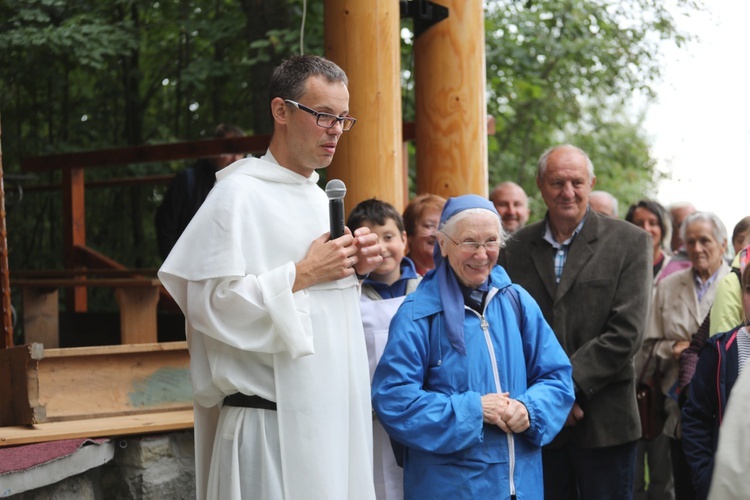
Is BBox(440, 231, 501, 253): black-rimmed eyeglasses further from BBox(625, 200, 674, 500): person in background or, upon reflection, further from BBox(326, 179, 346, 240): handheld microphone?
BBox(625, 200, 674, 500): person in background

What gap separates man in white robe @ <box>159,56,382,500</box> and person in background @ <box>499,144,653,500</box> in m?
1.57

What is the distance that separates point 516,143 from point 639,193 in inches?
305

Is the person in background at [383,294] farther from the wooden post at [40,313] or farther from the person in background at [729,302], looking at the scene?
the wooden post at [40,313]

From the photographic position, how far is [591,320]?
4.58 m

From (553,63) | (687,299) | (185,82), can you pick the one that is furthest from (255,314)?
(553,63)

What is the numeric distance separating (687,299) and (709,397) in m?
2.00

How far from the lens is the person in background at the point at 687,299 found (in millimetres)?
5887

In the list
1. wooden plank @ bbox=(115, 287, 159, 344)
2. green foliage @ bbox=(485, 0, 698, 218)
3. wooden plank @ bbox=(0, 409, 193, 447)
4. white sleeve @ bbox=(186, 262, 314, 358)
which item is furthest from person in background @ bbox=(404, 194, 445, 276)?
green foliage @ bbox=(485, 0, 698, 218)

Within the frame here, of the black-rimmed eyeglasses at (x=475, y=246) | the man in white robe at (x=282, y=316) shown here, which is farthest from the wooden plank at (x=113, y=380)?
the black-rimmed eyeglasses at (x=475, y=246)

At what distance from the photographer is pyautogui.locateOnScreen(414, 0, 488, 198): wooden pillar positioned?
5508 millimetres

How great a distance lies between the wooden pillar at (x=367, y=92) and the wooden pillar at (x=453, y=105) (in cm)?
58

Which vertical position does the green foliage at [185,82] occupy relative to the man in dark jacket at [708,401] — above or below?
above

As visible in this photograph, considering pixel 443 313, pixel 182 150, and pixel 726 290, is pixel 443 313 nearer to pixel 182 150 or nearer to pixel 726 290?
pixel 726 290

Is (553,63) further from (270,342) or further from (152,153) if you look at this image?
(270,342)
